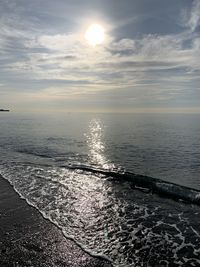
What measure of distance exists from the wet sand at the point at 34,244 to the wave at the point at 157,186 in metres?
10.3

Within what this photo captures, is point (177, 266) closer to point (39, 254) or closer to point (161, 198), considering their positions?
point (39, 254)

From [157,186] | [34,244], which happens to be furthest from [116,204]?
[34,244]

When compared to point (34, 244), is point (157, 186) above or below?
below

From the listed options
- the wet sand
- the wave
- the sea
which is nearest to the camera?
the wet sand

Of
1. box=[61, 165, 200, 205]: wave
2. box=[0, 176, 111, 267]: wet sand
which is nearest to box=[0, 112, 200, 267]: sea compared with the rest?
box=[61, 165, 200, 205]: wave

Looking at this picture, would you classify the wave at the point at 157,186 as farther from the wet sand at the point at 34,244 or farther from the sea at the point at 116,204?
the wet sand at the point at 34,244

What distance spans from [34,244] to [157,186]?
44.4ft

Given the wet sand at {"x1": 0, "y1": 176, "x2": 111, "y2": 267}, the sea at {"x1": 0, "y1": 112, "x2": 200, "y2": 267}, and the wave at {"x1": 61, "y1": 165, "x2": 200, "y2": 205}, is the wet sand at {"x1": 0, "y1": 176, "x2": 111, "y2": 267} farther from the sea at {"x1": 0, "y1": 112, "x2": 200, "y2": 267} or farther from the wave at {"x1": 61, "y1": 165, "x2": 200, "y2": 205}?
the wave at {"x1": 61, "y1": 165, "x2": 200, "y2": 205}

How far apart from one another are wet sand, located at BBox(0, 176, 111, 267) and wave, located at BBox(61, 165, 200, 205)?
10259mm

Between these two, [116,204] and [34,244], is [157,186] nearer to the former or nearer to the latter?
[116,204]

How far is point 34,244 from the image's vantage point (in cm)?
1246

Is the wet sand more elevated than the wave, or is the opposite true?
the wet sand

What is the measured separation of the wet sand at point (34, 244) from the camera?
437 inches

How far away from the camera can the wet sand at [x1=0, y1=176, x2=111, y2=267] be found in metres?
11.1
